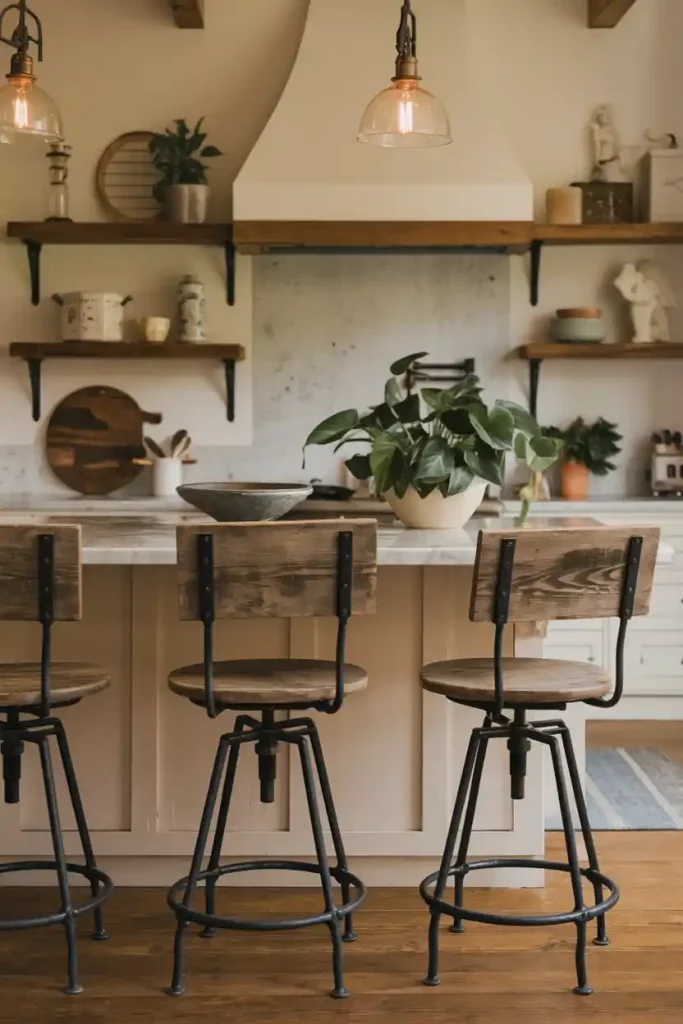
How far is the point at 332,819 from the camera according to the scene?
2.70m

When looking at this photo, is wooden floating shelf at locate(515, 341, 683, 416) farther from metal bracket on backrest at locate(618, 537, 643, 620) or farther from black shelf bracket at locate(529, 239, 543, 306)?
metal bracket on backrest at locate(618, 537, 643, 620)

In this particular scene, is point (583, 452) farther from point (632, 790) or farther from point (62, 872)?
point (62, 872)

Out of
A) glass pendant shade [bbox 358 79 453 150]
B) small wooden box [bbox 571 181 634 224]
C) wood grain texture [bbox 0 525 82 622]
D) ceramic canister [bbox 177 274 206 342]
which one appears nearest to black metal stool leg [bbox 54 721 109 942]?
wood grain texture [bbox 0 525 82 622]

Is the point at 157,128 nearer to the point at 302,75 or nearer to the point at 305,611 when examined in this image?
the point at 302,75

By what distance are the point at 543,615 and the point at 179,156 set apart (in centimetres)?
335

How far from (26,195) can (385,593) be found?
10.3ft

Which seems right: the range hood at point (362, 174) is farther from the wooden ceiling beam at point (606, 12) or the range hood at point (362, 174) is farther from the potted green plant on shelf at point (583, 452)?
the potted green plant on shelf at point (583, 452)

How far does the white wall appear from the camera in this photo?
17.7 ft

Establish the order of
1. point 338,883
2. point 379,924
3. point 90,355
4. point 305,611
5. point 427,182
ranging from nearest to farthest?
point 305,611 < point 379,924 < point 338,883 < point 427,182 < point 90,355

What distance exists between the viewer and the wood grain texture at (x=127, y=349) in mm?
5207

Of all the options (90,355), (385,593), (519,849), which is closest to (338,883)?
(519,849)

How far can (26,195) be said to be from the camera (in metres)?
5.42

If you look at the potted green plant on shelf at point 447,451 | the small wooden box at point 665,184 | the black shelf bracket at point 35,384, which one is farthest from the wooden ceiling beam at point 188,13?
the potted green plant on shelf at point 447,451

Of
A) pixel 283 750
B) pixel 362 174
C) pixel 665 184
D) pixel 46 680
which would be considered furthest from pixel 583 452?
pixel 46 680
